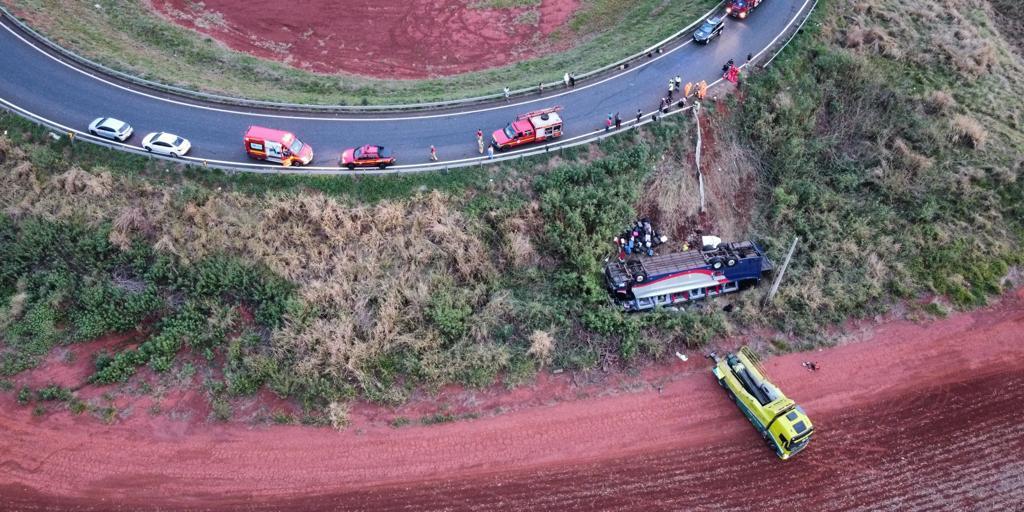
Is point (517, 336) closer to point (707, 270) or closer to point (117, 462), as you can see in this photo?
point (707, 270)

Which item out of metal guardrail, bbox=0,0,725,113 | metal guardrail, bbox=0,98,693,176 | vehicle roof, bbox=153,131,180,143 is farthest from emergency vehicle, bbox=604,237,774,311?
vehicle roof, bbox=153,131,180,143

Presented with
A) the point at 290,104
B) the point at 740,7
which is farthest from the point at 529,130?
the point at 740,7

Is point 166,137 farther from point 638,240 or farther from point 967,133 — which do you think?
point 967,133

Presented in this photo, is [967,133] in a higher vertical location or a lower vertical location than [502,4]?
Answer: lower

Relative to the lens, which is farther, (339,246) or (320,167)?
(320,167)

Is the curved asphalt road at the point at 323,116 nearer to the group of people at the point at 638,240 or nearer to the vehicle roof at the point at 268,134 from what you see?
the vehicle roof at the point at 268,134

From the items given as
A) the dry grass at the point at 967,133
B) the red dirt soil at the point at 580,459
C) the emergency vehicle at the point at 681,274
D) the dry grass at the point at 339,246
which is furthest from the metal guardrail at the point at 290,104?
the dry grass at the point at 967,133
